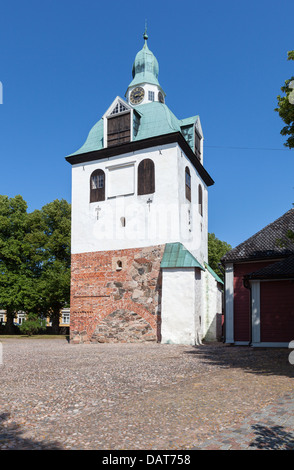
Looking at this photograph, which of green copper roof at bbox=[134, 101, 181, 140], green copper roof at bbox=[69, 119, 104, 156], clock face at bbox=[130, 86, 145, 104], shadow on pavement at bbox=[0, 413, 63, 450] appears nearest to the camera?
shadow on pavement at bbox=[0, 413, 63, 450]

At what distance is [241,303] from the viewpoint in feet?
66.2

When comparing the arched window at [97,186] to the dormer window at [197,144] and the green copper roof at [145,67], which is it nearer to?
the dormer window at [197,144]

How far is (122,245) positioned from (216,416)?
56.2ft

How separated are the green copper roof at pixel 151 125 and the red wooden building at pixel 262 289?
7.61 meters

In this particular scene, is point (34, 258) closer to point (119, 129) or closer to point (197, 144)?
point (119, 129)

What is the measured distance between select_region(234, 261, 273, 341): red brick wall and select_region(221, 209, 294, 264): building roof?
50 centimetres

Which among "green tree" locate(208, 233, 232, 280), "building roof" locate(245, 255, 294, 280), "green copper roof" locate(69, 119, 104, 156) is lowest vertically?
"building roof" locate(245, 255, 294, 280)

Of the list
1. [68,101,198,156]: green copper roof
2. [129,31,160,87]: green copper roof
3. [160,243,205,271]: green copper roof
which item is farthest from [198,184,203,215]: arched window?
[129,31,160,87]: green copper roof

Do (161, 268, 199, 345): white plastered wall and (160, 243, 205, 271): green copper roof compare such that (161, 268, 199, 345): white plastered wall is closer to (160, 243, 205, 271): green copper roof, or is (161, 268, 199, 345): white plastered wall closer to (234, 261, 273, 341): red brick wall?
(160, 243, 205, 271): green copper roof

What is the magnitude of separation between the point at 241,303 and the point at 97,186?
34.4 feet

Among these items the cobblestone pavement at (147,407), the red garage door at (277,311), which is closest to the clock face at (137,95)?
the red garage door at (277,311)

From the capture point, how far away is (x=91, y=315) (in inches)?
885

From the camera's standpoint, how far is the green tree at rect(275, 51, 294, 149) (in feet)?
31.0

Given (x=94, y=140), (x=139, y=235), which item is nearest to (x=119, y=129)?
(x=94, y=140)
